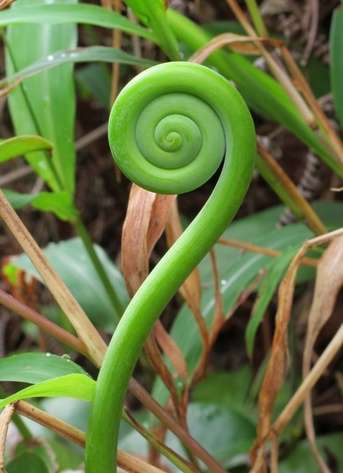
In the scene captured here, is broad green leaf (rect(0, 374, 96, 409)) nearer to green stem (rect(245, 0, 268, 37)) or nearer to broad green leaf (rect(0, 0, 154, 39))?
broad green leaf (rect(0, 0, 154, 39))

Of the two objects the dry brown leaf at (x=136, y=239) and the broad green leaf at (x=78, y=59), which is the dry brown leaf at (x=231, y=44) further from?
the dry brown leaf at (x=136, y=239)

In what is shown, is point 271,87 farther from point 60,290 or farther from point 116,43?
point 60,290

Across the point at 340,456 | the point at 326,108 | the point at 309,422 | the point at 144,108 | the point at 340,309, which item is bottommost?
the point at 340,456

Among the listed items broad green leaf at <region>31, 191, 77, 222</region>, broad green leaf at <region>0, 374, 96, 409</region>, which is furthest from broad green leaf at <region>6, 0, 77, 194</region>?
broad green leaf at <region>0, 374, 96, 409</region>

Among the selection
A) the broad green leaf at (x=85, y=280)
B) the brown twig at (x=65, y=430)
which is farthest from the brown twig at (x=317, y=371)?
the broad green leaf at (x=85, y=280)

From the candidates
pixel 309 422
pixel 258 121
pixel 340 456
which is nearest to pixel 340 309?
pixel 340 456

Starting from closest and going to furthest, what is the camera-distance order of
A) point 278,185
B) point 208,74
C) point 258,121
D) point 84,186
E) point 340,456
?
1. point 208,74
2. point 278,185
3. point 340,456
4. point 258,121
5. point 84,186
